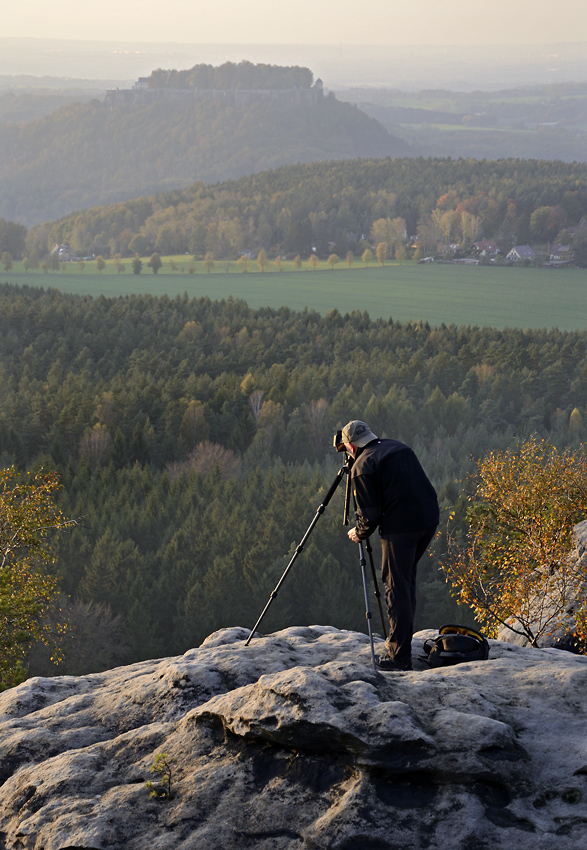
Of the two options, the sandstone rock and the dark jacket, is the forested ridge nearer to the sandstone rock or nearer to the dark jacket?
the dark jacket

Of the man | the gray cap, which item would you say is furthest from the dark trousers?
the gray cap

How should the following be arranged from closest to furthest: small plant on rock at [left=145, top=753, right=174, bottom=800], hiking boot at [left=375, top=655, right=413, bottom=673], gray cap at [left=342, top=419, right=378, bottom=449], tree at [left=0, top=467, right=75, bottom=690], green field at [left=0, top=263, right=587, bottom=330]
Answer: small plant on rock at [left=145, top=753, right=174, bottom=800] < hiking boot at [left=375, top=655, right=413, bottom=673] < gray cap at [left=342, top=419, right=378, bottom=449] < tree at [left=0, top=467, right=75, bottom=690] < green field at [left=0, top=263, right=587, bottom=330]

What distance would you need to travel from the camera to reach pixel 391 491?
31.1ft

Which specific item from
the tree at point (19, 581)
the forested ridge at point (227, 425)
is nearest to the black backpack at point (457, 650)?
the tree at point (19, 581)

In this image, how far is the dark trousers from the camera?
955 cm

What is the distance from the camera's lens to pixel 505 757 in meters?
7.25

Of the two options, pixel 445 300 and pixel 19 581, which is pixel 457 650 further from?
pixel 445 300

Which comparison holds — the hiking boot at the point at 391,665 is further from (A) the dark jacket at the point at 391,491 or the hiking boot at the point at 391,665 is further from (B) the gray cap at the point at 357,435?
(B) the gray cap at the point at 357,435

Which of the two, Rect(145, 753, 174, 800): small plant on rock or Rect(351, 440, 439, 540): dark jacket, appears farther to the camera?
Rect(351, 440, 439, 540): dark jacket

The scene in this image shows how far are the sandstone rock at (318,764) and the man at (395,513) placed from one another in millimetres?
756

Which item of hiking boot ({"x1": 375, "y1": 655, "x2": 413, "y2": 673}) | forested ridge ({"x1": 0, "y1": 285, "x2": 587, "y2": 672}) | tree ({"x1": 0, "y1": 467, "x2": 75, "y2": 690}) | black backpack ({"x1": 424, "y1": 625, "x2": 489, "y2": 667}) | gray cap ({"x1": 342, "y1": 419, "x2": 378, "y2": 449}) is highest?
gray cap ({"x1": 342, "y1": 419, "x2": 378, "y2": 449})

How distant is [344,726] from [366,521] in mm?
2729

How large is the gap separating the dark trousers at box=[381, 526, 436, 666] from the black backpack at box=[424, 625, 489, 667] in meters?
0.40

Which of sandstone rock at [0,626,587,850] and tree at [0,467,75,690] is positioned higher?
sandstone rock at [0,626,587,850]
